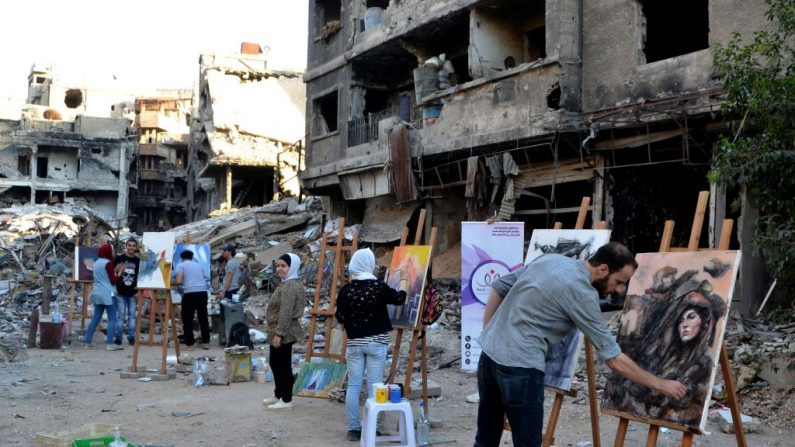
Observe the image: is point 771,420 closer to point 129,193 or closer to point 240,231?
point 240,231

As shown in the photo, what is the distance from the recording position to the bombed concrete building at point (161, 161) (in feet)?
170

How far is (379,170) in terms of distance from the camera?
1808 centimetres

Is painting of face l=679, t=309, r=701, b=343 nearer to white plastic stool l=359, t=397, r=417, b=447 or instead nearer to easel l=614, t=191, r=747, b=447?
→ easel l=614, t=191, r=747, b=447

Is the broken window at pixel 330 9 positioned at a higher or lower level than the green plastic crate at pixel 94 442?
higher

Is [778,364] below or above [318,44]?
below

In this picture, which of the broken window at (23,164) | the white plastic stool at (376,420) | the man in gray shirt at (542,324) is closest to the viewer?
the man in gray shirt at (542,324)

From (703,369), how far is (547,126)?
8.61m

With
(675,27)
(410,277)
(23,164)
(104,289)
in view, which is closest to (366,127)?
(675,27)

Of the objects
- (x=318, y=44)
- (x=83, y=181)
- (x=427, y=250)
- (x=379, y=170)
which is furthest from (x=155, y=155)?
(x=427, y=250)

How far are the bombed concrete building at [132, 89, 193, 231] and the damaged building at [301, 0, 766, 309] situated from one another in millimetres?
33737

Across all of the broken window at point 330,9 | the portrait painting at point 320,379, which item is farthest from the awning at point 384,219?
the portrait painting at point 320,379

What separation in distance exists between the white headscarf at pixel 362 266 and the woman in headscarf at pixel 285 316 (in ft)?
3.19

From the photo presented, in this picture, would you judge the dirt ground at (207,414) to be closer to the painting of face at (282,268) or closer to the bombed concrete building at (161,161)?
the painting of face at (282,268)

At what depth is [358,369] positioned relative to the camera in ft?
22.2
